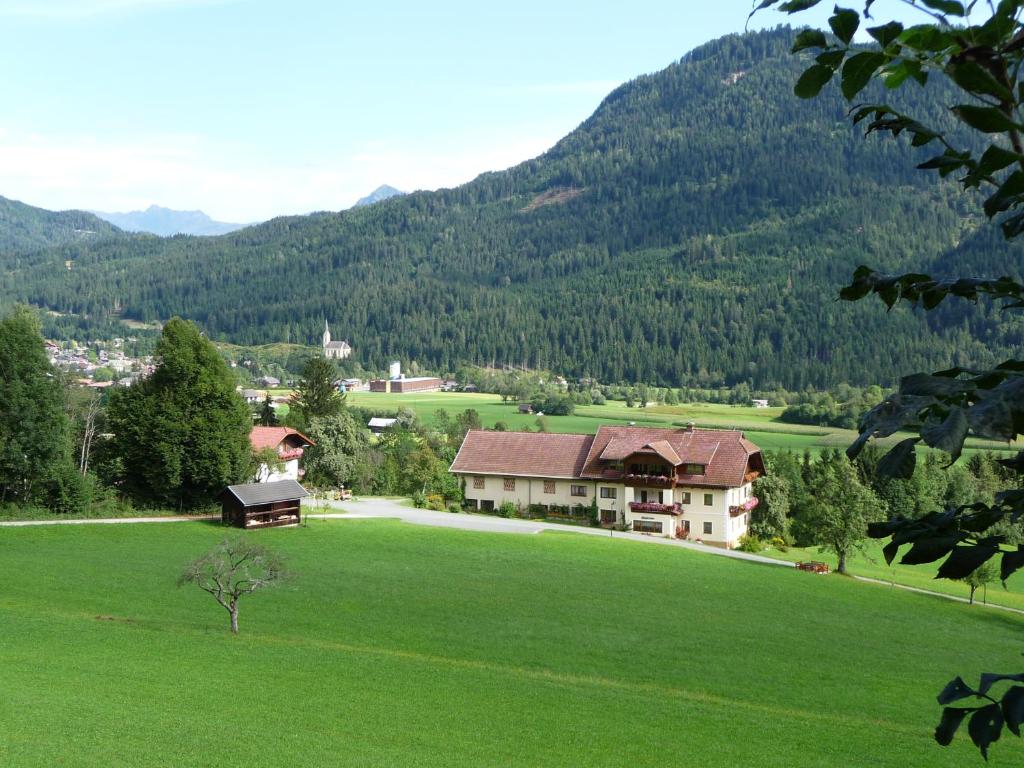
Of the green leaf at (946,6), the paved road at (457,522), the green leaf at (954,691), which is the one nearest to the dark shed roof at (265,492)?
the paved road at (457,522)

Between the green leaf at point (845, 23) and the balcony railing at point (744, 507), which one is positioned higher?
the green leaf at point (845, 23)

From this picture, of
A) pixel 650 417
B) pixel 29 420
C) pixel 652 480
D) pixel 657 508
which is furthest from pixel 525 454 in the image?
pixel 650 417

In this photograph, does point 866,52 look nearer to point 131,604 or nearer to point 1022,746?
point 1022,746

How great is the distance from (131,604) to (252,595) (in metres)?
4.17

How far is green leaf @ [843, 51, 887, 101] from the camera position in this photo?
1.77m

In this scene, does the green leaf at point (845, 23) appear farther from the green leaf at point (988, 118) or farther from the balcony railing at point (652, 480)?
the balcony railing at point (652, 480)

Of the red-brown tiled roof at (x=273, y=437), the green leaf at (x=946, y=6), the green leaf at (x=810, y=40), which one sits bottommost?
the red-brown tiled roof at (x=273, y=437)

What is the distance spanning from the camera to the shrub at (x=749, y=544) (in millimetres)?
49219

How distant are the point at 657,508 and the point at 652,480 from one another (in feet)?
5.42

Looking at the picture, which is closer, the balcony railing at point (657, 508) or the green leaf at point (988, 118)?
the green leaf at point (988, 118)

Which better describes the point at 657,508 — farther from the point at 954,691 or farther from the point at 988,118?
the point at 988,118

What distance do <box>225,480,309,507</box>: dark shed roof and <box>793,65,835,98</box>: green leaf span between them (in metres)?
44.7

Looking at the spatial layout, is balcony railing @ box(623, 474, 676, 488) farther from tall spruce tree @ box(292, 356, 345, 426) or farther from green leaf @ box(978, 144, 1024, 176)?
green leaf @ box(978, 144, 1024, 176)

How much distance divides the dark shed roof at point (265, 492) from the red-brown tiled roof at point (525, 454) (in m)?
13.6
